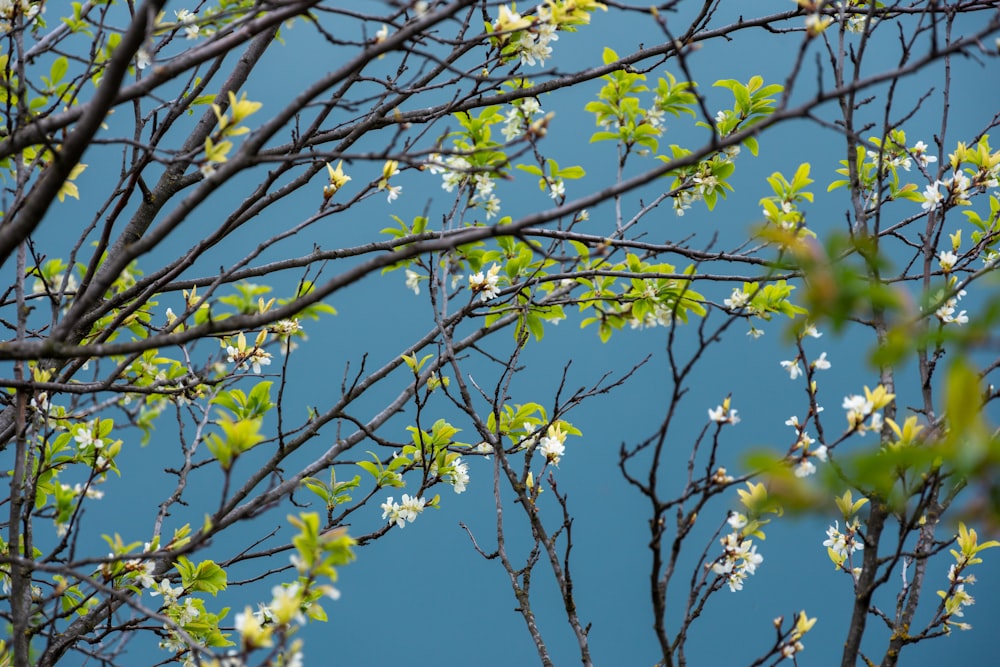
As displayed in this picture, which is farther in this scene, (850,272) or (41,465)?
(41,465)

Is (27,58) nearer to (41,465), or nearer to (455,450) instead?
(41,465)

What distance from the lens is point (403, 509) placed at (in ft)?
A: 5.68

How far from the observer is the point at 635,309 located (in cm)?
173

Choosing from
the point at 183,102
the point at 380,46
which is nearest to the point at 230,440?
the point at 380,46

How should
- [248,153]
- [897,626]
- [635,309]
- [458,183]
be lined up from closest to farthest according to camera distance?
[248,153]
[897,626]
[635,309]
[458,183]

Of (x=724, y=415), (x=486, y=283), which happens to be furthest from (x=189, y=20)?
(x=724, y=415)

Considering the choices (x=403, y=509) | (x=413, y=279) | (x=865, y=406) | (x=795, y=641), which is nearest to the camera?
(x=865, y=406)

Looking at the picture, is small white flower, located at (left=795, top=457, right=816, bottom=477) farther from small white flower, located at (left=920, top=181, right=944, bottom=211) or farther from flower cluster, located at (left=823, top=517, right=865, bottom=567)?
small white flower, located at (left=920, top=181, right=944, bottom=211)

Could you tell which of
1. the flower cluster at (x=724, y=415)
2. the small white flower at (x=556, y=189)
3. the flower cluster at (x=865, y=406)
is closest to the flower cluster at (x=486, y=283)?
the small white flower at (x=556, y=189)

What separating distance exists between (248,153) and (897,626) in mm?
1212

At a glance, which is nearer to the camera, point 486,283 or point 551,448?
point 551,448

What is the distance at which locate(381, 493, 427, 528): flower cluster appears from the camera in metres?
1.72

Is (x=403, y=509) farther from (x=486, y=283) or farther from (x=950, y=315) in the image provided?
(x=950, y=315)

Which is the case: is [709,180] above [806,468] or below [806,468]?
above
